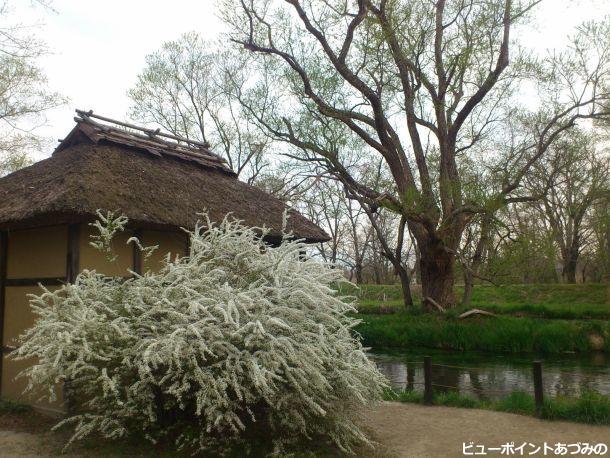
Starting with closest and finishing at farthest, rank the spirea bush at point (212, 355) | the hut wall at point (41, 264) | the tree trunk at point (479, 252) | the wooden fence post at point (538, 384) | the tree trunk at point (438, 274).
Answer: the spirea bush at point (212, 355)
the wooden fence post at point (538, 384)
the hut wall at point (41, 264)
the tree trunk at point (479, 252)
the tree trunk at point (438, 274)

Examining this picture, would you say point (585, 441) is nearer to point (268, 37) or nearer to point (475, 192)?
point (475, 192)

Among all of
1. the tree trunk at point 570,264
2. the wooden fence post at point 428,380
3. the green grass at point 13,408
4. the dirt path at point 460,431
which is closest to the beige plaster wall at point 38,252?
the green grass at point 13,408

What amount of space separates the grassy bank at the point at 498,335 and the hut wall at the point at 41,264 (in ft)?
29.0

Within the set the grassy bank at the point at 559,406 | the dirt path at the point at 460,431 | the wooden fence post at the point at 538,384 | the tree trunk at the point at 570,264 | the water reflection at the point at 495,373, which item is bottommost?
the water reflection at the point at 495,373

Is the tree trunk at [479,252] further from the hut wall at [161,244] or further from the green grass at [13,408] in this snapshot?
the green grass at [13,408]

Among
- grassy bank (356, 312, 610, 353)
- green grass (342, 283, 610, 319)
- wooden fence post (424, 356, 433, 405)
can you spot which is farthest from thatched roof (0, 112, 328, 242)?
green grass (342, 283, 610, 319)

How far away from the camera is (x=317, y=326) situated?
5113 millimetres

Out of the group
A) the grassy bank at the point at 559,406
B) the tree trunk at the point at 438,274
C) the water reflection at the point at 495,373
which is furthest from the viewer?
the tree trunk at the point at 438,274

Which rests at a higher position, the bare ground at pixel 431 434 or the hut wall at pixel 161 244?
the hut wall at pixel 161 244

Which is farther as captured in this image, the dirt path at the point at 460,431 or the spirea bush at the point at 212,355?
the dirt path at the point at 460,431

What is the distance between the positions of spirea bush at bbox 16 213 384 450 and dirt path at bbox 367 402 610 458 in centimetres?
59

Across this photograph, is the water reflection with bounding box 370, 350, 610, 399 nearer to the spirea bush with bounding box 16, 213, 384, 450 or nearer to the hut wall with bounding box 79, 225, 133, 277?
the spirea bush with bounding box 16, 213, 384, 450

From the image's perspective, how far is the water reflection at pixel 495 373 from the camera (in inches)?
351

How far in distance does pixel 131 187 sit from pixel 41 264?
1.43 meters
